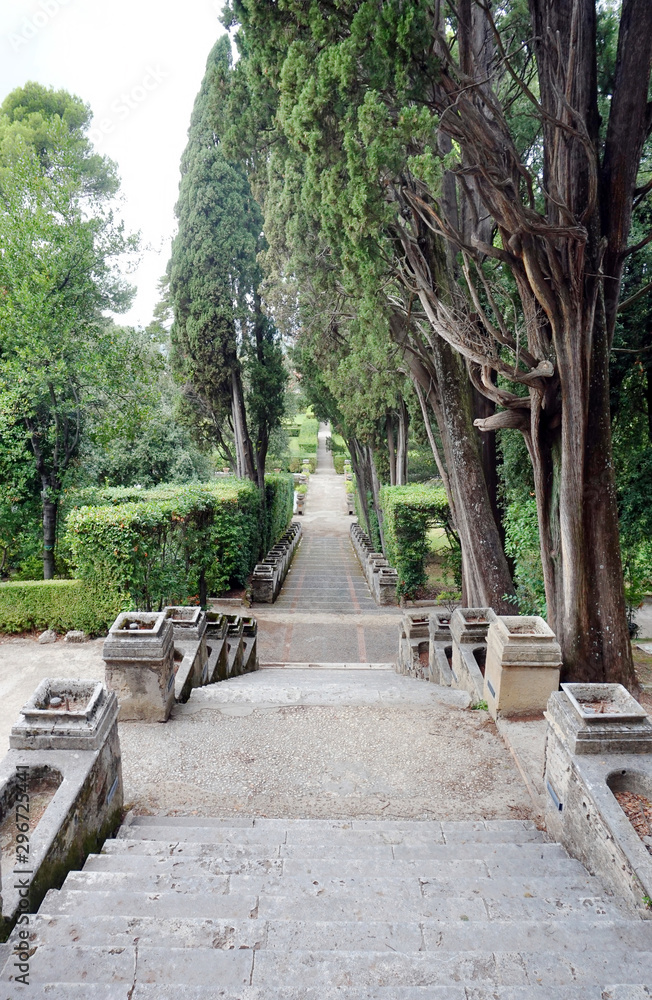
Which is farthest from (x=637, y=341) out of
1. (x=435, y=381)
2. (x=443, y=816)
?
(x=443, y=816)

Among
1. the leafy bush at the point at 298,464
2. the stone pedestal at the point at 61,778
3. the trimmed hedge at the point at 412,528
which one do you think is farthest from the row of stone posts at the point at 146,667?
the leafy bush at the point at 298,464

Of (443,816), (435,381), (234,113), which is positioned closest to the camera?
(443,816)

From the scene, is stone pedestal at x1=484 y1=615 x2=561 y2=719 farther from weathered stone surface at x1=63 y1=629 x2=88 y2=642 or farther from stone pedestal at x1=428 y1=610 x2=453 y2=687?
weathered stone surface at x1=63 y1=629 x2=88 y2=642

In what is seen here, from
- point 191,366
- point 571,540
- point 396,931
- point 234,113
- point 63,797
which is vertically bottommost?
point 396,931

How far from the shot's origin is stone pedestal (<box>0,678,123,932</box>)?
8.79 feet

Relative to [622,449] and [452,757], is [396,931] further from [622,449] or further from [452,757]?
[622,449]

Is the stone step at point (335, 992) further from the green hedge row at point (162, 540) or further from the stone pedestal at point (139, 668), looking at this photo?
the green hedge row at point (162, 540)

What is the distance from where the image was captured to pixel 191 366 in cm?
1705

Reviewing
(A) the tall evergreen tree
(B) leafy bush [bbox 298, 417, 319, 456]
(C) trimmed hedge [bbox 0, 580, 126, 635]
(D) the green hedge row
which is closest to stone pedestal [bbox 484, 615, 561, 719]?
(D) the green hedge row

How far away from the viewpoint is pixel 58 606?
8.91 m

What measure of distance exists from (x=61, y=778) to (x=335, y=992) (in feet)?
6.14

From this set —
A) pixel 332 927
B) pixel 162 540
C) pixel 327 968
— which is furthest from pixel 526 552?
pixel 327 968

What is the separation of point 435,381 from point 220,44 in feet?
43.8

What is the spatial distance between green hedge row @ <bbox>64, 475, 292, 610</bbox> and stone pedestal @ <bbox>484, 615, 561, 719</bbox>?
5.52m
